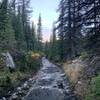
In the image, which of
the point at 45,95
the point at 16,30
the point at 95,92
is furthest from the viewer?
the point at 16,30

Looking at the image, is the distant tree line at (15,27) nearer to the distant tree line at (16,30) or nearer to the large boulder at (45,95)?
the distant tree line at (16,30)

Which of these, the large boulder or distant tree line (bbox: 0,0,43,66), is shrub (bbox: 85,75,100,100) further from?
distant tree line (bbox: 0,0,43,66)

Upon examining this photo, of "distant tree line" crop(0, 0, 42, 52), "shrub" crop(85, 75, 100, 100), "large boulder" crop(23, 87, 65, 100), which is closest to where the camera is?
"shrub" crop(85, 75, 100, 100)

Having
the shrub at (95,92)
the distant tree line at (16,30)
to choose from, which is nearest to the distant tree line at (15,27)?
the distant tree line at (16,30)

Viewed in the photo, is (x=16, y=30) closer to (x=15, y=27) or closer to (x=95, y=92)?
(x=15, y=27)

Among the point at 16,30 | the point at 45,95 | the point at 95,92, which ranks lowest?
the point at 45,95

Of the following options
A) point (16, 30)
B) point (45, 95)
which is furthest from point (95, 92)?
point (16, 30)

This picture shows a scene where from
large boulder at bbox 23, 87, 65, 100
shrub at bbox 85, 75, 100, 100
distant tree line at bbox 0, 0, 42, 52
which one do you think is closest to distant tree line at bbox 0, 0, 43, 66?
distant tree line at bbox 0, 0, 42, 52

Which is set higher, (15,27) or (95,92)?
(15,27)

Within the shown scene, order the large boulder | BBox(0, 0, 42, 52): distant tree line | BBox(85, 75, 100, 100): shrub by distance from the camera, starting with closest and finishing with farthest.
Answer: BBox(85, 75, 100, 100): shrub → the large boulder → BBox(0, 0, 42, 52): distant tree line

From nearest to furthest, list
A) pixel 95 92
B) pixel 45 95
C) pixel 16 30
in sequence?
pixel 95 92, pixel 45 95, pixel 16 30

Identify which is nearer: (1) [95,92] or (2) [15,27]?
(1) [95,92]

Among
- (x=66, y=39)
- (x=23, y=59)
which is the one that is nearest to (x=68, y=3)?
(x=66, y=39)

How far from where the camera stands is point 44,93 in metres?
16.1
